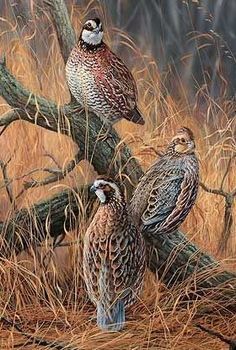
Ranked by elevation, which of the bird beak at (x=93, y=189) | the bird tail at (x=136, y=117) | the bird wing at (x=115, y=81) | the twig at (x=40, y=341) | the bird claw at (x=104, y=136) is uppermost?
the bird wing at (x=115, y=81)

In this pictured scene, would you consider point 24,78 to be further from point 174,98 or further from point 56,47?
point 174,98

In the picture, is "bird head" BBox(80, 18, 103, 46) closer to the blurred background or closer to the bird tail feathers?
the blurred background

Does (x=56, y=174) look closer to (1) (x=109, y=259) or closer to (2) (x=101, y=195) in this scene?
(2) (x=101, y=195)

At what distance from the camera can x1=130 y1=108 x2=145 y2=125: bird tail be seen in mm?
4516

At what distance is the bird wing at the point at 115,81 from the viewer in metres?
4.48

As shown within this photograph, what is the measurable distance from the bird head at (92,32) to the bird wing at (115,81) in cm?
5

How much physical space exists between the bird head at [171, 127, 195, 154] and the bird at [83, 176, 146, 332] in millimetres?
229

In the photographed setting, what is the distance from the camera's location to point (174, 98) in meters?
4.55

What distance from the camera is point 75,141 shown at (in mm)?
4492

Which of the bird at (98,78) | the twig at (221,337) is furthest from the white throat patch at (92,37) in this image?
the twig at (221,337)

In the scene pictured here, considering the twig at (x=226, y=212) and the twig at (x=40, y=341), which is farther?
the twig at (x=226, y=212)

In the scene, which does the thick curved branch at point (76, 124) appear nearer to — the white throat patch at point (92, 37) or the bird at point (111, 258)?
the bird at point (111, 258)

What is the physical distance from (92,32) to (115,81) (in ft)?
0.56

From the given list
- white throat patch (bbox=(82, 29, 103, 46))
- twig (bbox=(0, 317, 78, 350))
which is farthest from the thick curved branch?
twig (bbox=(0, 317, 78, 350))
